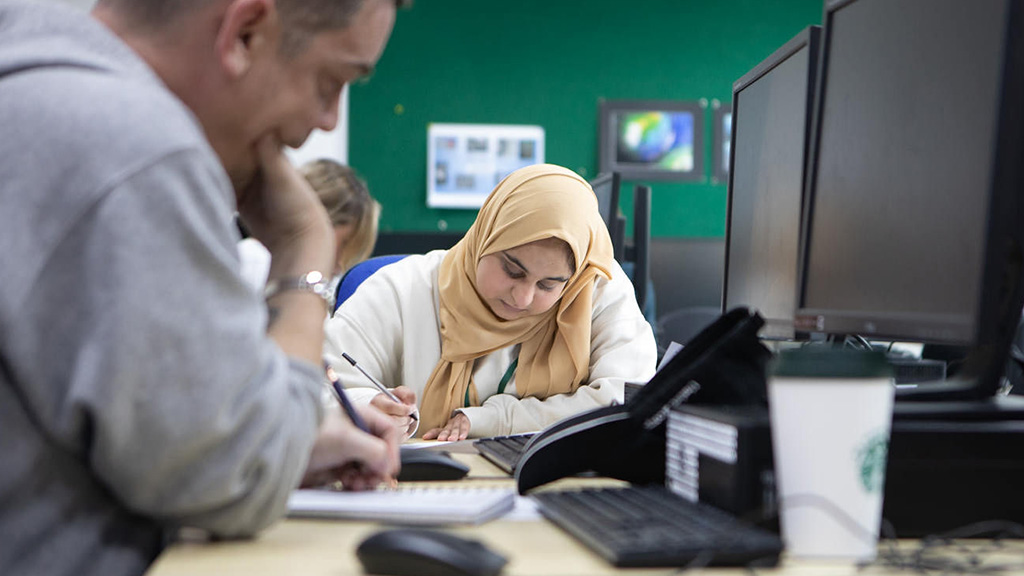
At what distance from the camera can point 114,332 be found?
0.61 meters

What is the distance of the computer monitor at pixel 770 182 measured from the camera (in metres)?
1.24

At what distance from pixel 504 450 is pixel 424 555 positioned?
0.66 m

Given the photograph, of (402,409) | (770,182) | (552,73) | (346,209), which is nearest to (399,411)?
(402,409)

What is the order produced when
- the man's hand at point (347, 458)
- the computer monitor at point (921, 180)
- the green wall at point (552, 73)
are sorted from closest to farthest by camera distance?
the computer monitor at point (921, 180) < the man's hand at point (347, 458) < the green wall at point (552, 73)

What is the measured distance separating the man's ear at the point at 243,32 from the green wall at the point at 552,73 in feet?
14.4

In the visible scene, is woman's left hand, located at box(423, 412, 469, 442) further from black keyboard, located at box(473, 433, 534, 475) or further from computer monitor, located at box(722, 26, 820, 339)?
computer monitor, located at box(722, 26, 820, 339)

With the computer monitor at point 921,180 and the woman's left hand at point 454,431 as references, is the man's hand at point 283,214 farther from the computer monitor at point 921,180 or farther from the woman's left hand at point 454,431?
the woman's left hand at point 454,431

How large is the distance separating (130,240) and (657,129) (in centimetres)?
484

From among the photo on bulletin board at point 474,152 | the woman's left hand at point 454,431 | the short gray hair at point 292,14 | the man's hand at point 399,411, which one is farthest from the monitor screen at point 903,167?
the photo on bulletin board at point 474,152

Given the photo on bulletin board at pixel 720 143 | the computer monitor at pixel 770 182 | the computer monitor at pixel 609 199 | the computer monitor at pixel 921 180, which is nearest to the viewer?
the computer monitor at pixel 921 180

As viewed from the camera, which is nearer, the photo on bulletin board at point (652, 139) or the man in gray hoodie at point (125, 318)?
the man in gray hoodie at point (125, 318)

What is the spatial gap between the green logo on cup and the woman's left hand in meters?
1.13

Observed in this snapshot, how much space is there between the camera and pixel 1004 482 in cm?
78

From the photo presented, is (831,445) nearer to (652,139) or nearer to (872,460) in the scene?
(872,460)
